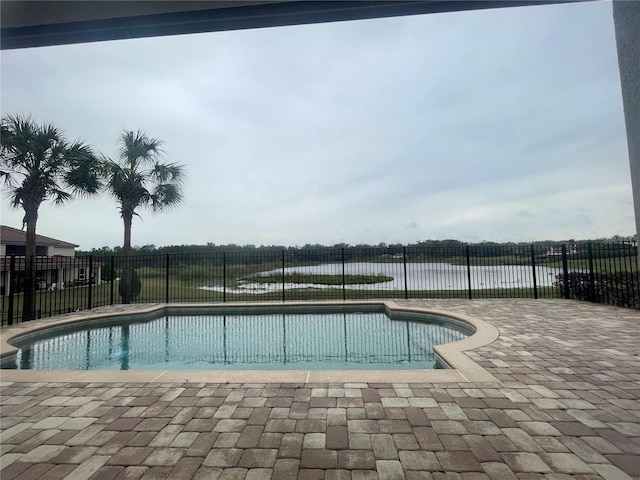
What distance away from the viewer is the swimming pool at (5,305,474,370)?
4914 mm

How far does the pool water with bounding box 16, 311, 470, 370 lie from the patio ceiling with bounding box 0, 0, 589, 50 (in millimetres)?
4271

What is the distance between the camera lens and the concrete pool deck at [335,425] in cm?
191

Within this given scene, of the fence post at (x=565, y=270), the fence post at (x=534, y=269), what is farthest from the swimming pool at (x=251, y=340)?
the fence post at (x=565, y=270)

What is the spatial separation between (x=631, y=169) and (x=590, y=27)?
1.81 meters

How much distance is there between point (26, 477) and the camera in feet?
6.06

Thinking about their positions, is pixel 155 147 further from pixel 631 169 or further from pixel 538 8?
pixel 631 169

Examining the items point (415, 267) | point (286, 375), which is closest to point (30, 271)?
point (286, 375)

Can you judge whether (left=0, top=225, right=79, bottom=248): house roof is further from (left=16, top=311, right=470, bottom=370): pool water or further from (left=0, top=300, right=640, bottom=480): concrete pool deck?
(left=0, top=300, right=640, bottom=480): concrete pool deck

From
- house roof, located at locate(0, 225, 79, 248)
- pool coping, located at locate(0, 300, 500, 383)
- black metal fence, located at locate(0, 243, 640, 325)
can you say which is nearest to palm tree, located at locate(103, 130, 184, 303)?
black metal fence, located at locate(0, 243, 640, 325)

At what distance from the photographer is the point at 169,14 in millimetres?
1943

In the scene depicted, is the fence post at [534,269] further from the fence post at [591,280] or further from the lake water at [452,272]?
the fence post at [591,280]

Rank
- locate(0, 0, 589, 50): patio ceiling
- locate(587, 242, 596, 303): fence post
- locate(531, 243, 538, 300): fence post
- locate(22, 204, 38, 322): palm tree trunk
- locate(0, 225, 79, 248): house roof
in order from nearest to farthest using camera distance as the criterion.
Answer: locate(0, 0, 589, 50): patio ceiling < locate(22, 204, 38, 322): palm tree trunk < locate(587, 242, 596, 303): fence post < locate(531, 243, 538, 300): fence post < locate(0, 225, 79, 248): house roof

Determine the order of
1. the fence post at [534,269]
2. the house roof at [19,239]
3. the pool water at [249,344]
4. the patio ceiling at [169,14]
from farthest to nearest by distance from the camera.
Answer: the house roof at [19,239] < the fence post at [534,269] < the pool water at [249,344] < the patio ceiling at [169,14]

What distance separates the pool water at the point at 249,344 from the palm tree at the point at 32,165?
277 cm
